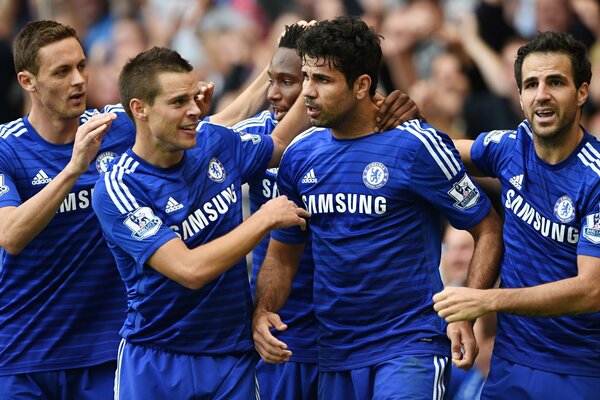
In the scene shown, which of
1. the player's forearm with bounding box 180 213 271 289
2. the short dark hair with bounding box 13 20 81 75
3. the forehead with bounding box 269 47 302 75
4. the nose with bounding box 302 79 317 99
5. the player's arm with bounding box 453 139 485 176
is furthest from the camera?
the forehead with bounding box 269 47 302 75

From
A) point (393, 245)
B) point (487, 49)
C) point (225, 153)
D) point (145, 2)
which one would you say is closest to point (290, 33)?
point (225, 153)

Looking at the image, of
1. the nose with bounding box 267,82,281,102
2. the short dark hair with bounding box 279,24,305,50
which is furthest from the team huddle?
the short dark hair with bounding box 279,24,305,50

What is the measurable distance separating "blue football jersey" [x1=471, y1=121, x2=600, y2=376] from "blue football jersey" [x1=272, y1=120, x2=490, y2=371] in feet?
0.79

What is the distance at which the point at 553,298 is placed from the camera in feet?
20.2

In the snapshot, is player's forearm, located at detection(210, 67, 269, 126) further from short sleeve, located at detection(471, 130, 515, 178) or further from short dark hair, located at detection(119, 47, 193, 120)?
short sleeve, located at detection(471, 130, 515, 178)

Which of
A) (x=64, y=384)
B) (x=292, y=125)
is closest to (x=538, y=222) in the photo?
(x=292, y=125)

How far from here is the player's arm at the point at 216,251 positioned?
6.24 meters

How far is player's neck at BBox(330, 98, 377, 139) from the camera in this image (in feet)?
22.0

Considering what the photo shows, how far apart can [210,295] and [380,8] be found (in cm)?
602

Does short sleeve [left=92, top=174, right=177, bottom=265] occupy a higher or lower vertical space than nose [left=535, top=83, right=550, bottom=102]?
lower

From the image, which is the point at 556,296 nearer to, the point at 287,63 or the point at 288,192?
the point at 288,192

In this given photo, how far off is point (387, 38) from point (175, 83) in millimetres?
5651

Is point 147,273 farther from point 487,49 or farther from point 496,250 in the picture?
point 487,49

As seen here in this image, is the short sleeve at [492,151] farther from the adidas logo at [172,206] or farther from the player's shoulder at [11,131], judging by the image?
the player's shoulder at [11,131]
